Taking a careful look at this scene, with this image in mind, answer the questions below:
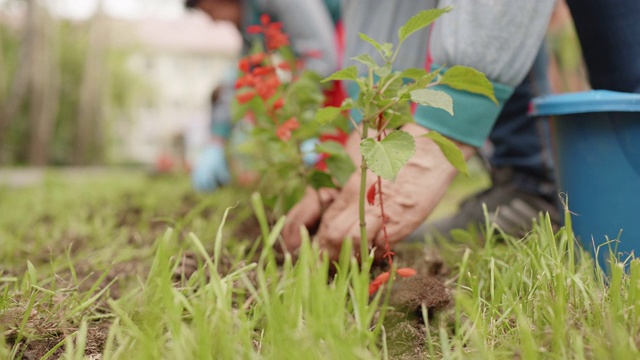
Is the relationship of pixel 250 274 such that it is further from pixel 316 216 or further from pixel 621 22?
pixel 621 22

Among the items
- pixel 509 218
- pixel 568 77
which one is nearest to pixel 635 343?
pixel 509 218

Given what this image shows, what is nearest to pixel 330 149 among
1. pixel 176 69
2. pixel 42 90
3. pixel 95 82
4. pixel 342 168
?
pixel 342 168

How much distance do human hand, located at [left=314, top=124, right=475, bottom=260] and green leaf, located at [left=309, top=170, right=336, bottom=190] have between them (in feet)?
0.28

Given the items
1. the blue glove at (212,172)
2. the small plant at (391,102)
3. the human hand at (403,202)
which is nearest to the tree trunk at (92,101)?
the blue glove at (212,172)

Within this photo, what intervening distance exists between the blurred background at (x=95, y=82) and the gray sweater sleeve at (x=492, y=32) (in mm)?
2246

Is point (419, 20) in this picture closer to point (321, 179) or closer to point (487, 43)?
point (487, 43)

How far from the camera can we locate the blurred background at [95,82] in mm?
8266

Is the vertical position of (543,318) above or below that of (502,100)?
below

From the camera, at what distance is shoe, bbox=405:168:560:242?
1.67 m

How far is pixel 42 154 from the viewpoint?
9945mm

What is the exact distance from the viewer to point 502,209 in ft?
5.62

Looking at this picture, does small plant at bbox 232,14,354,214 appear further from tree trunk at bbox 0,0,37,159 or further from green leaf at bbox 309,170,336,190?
tree trunk at bbox 0,0,37,159

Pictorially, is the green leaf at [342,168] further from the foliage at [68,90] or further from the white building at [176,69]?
the white building at [176,69]

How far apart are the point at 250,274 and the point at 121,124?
18.5 metres
